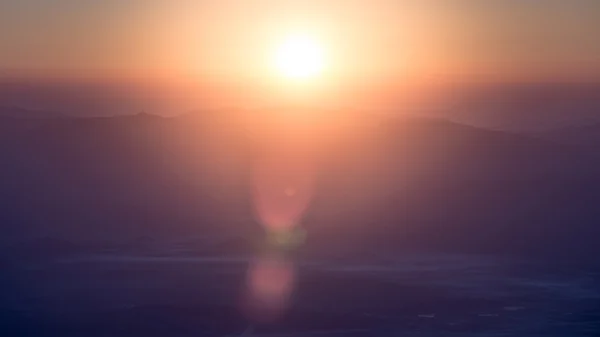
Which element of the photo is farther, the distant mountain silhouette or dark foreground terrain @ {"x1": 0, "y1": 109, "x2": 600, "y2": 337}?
the distant mountain silhouette

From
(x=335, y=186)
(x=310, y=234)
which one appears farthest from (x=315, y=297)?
(x=335, y=186)

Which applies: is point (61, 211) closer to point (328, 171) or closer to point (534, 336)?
point (328, 171)

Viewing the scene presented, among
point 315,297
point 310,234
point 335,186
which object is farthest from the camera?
point 335,186

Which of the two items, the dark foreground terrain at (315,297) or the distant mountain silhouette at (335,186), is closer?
the dark foreground terrain at (315,297)

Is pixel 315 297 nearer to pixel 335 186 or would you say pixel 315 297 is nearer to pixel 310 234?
pixel 310 234

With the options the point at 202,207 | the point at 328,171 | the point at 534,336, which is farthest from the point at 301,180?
the point at 534,336

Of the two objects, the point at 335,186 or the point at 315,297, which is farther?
the point at 335,186

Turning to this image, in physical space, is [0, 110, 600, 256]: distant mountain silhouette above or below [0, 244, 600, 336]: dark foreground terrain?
above

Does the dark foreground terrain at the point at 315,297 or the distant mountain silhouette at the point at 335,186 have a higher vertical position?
the distant mountain silhouette at the point at 335,186
